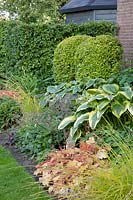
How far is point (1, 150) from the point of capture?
5.57m

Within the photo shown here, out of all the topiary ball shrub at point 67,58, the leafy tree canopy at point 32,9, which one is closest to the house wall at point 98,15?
the leafy tree canopy at point 32,9

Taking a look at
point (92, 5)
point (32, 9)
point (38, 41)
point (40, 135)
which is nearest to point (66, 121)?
point (40, 135)

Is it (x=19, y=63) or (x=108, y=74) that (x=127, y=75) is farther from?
(x=19, y=63)

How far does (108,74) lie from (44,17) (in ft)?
36.3

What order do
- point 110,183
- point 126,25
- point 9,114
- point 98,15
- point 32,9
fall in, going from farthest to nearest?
point 32,9 < point 98,15 < point 126,25 < point 9,114 < point 110,183

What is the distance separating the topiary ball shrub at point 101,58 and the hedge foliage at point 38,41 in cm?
228

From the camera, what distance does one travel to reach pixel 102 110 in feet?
15.7

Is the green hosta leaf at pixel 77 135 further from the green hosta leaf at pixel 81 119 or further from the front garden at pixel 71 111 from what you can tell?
the green hosta leaf at pixel 81 119

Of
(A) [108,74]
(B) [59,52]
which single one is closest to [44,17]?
(B) [59,52]

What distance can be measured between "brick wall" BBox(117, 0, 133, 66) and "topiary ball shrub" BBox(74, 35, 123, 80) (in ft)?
4.69

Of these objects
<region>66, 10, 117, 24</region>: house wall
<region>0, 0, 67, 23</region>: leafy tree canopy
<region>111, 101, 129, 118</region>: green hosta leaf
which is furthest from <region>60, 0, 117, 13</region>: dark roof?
<region>111, 101, 129, 118</region>: green hosta leaf

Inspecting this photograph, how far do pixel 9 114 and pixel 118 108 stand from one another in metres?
2.51

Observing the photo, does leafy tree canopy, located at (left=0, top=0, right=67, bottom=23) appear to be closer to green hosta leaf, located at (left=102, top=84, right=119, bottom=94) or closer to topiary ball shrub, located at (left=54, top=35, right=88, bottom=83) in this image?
topiary ball shrub, located at (left=54, top=35, right=88, bottom=83)

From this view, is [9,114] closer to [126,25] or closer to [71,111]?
[71,111]
